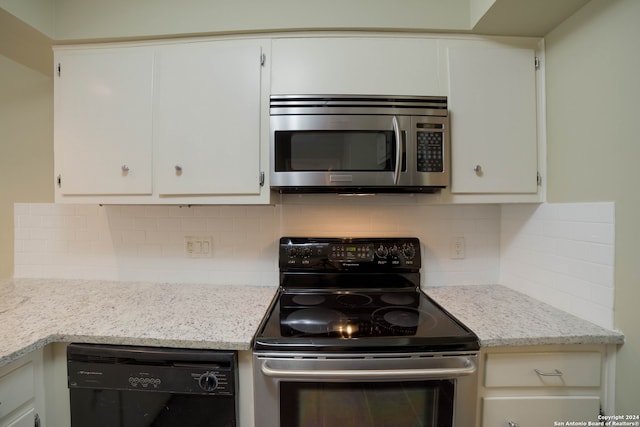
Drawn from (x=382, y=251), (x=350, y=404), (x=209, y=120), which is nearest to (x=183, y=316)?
(x=350, y=404)

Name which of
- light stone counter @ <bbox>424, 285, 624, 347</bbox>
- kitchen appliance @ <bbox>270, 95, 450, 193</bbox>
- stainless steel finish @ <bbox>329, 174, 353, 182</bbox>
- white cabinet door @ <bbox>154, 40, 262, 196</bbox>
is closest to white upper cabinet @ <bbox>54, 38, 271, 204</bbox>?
white cabinet door @ <bbox>154, 40, 262, 196</bbox>

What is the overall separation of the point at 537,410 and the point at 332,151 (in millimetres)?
1278

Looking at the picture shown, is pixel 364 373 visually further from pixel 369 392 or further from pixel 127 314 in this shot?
pixel 127 314

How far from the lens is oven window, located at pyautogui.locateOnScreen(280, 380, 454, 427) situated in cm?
91

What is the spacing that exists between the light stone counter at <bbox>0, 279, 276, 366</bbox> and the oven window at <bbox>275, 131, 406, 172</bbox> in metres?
0.69

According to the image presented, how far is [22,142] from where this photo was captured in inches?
63.2

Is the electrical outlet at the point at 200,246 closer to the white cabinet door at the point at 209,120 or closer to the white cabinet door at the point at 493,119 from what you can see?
the white cabinet door at the point at 209,120

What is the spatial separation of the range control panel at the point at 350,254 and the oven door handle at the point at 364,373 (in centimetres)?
60

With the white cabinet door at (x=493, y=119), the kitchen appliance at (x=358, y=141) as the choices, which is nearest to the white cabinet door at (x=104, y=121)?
the kitchen appliance at (x=358, y=141)

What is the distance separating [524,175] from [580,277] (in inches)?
19.4

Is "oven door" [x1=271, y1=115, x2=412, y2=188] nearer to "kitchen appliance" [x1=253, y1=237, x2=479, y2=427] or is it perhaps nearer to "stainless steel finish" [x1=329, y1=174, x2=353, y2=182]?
"stainless steel finish" [x1=329, y1=174, x2=353, y2=182]

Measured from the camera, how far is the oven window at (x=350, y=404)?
0.91m

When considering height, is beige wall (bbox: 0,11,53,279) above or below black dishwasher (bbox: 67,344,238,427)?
above

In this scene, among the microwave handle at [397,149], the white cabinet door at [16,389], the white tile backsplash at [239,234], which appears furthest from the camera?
the white tile backsplash at [239,234]
